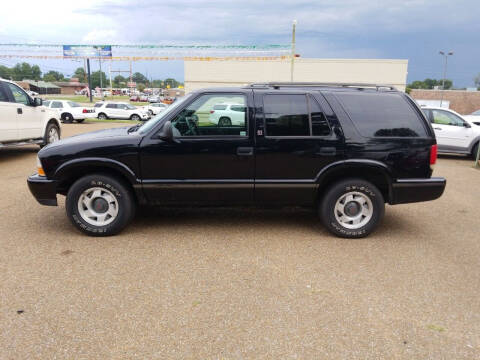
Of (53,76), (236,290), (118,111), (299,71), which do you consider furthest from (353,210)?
(53,76)

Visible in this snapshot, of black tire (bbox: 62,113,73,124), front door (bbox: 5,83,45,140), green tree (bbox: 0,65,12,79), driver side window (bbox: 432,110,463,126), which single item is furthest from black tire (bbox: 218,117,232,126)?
green tree (bbox: 0,65,12,79)

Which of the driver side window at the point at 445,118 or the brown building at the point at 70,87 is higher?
the brown building at the point at 70,87

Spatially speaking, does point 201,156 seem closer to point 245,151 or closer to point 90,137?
point 245,151

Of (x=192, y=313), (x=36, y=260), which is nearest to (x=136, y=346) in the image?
(x=192, y=313)

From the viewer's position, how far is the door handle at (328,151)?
183 inches

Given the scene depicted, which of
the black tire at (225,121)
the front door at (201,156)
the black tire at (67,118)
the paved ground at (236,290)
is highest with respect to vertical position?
the black tire at (225,121)

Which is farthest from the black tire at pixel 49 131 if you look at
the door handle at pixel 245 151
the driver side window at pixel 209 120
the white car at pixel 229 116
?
the door handle at pixel 245 151

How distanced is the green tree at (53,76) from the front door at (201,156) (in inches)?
6494

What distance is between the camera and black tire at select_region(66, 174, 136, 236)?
4645 mm

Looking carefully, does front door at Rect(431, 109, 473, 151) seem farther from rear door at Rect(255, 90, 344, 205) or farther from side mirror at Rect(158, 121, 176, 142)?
side mirror at Rect(158, 121, 176, 142)

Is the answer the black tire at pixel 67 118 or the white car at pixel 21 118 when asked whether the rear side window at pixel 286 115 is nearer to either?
the white car at pixel 21 118

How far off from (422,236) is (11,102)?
911cm

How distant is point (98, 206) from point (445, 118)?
1094 centimetres

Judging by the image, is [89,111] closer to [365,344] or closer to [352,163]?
[352,163]
